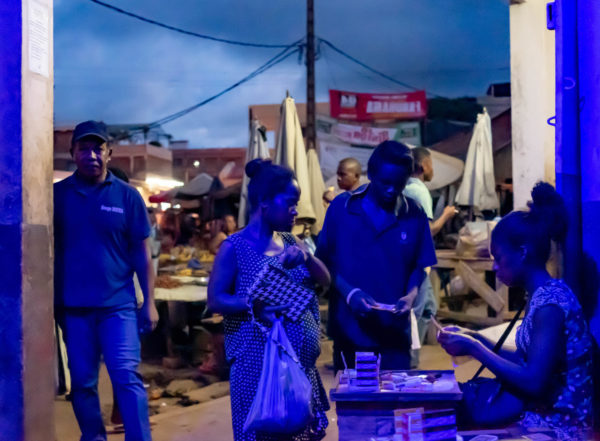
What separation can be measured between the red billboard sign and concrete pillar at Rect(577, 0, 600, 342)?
19.3 meters

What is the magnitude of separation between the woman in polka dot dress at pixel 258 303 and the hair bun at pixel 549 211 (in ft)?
3.31

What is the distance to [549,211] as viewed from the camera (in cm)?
265

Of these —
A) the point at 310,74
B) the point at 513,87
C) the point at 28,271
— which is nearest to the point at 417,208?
the point at 28,271

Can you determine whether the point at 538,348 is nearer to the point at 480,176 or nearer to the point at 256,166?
the point at 256,166

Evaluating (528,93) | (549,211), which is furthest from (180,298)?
(549,211)

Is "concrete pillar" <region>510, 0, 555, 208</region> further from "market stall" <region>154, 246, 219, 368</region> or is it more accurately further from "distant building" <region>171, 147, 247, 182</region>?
"distant building" <region>171, 147, 247, 182</region>

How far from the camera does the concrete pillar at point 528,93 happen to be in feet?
23.1

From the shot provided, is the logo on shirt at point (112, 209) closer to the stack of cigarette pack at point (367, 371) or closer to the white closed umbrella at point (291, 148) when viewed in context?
the stack of cigarette pack at point (367, 371)

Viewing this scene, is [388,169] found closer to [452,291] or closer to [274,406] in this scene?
[274,406]

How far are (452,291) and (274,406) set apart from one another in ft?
33.6

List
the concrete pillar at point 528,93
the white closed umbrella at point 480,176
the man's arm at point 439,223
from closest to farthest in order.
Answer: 1. the man's arm at point 439,223
2. the concrete pillar at point 528,93
3. the white closed umbrella at point 480,176

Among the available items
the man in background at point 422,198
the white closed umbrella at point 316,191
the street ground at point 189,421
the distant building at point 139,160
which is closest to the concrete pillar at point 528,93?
the man in background at point 422,198

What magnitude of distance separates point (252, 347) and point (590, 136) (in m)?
1.79

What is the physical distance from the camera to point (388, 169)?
3354 millimetres
